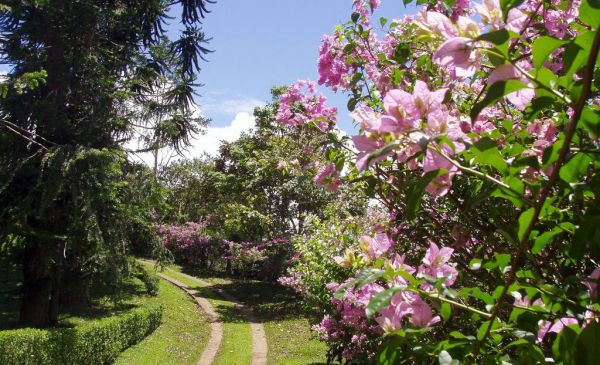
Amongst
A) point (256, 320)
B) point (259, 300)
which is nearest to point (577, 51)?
point (256, 320)

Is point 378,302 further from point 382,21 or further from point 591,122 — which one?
point 382,21

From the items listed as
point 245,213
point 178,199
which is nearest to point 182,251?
point 178,199

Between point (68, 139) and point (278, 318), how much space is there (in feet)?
27.3

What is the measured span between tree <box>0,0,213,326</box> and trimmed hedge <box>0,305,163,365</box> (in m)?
1.05

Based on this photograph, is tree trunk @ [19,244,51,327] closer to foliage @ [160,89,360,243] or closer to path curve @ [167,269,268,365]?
path curve @ [167,269,268,365]

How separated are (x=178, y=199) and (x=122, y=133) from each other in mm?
19542

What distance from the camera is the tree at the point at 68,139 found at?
30.1 feet

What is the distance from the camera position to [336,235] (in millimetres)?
6422

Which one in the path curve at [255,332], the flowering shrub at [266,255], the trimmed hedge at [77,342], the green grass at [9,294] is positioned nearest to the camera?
the trimmed hedge at [77,342]

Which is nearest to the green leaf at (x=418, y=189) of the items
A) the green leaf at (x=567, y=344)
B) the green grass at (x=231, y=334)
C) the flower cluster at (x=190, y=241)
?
the green leaf at (x=567, y=344)

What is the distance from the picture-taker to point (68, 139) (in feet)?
34.7

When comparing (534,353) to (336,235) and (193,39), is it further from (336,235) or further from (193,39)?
(193,39)

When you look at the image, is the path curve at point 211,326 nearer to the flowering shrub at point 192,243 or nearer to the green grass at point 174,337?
the green grass at point 174,337

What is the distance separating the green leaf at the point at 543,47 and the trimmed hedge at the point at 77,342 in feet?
26.9
